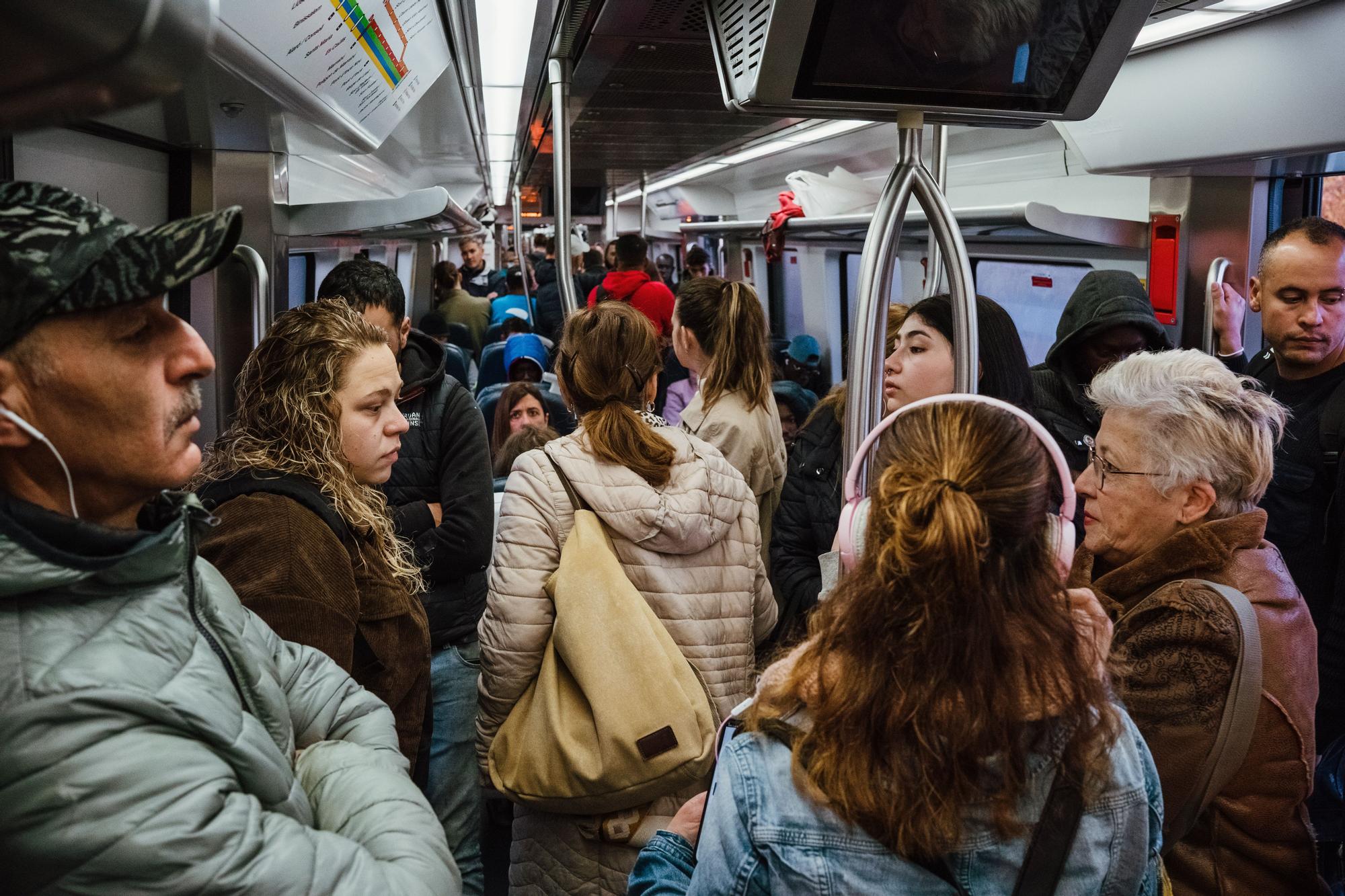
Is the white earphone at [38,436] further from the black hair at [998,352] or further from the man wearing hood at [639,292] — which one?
the man wearing hood at [639,292]

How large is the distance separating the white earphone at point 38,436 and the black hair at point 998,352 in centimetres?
193

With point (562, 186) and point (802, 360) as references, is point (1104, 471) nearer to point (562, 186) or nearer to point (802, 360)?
point (562, 186)

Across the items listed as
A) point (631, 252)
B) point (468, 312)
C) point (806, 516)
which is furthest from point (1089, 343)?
point (468, 312)

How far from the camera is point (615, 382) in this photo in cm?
223

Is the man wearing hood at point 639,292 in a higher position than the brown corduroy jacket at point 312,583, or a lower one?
higher

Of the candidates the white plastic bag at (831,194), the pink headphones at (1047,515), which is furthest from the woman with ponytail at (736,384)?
the white plastic bag at (831,194)

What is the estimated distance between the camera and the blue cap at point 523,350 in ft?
16.1

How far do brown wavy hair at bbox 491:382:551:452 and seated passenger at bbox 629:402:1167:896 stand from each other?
285cm

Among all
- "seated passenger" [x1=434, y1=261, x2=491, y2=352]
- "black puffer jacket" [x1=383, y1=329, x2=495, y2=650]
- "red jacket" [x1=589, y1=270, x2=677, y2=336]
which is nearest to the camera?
"black puffer jacket" [x1=383, y1=329, x2=495, y2=650]

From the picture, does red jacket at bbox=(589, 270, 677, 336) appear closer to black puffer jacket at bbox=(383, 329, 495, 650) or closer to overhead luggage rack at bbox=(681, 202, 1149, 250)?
overhead luggage rack at bbox=(681, 202, 1149, 250)

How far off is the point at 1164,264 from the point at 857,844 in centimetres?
346

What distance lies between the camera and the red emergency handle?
3.90 m

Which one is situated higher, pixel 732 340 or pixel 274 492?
pixel 732 340

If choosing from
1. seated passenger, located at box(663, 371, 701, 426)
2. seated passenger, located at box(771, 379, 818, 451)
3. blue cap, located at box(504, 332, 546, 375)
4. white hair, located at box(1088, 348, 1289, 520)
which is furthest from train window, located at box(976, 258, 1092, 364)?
white hair, located at box(1088, 348, 1289, 520)
